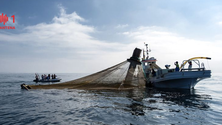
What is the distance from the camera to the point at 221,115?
959 cm

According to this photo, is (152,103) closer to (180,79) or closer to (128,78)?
(128,78)

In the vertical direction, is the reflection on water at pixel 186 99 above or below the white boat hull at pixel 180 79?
below

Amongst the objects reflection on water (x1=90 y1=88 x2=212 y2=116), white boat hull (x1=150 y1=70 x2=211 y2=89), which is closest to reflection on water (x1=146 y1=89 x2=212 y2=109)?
reflection on water (x1=90 y1=88 x2=212 y2=116)

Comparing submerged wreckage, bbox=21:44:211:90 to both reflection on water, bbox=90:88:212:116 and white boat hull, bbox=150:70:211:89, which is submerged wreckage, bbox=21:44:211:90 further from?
reflection on water, bbox=90:88:212:116

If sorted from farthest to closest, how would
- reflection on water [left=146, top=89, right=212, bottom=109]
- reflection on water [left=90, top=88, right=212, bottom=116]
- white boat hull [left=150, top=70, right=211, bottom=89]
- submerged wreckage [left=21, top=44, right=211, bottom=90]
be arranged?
white boat hull [left=150, top=70, right=211, bottom=89] → submerged wreckage [left=21, top=44, right=211, bottom=90] → reflection on water [left=146, top=89, right=212, bottom=109] → reflection on water [left=90, top=88, right=212, bottom=116]

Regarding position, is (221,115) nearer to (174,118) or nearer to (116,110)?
(174,118)

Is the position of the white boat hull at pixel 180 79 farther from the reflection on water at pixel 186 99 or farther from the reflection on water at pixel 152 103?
the reflection on water at pixel 152 103

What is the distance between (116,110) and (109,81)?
28.1 ft

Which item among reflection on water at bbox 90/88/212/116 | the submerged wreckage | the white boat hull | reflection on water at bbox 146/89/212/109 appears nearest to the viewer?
reflection on water at bbox 90/88/212/116

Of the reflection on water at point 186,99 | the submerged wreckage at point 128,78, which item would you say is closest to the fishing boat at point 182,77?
the submerged wreckage at point 128,78

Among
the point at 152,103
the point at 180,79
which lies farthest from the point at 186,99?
the point at 180,79

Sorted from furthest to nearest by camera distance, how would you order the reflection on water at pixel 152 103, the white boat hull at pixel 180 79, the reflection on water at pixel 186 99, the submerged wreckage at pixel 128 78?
the white boat hull at pixel 180 79 → the submerged wreckage at pixel 128 78 → the reflection on water at pixel 186 99 → the reflection on water at pixel 152 103

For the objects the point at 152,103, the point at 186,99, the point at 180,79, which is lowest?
the point at 186,99

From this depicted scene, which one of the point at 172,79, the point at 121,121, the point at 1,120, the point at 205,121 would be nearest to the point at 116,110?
the point at 121,121
